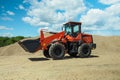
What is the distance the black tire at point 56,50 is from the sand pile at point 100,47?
1035 centimetres

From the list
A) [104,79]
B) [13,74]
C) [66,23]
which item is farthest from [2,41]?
[104,79]

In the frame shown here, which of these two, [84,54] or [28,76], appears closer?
[28,76]

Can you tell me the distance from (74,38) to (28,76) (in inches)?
364

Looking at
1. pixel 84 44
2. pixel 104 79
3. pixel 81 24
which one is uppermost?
pixel 81 24

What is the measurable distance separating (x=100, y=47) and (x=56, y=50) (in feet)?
47.2

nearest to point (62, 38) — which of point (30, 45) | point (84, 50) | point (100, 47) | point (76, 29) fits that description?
point (76, 29)

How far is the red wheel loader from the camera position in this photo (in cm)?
1850

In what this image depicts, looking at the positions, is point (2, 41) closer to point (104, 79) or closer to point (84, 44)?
point (84, 44)

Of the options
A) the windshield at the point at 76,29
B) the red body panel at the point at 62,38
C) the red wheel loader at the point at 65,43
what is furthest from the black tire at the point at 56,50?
the windshield at the point at 76,29

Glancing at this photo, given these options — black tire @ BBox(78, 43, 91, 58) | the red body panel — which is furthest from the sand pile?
black tire @ BBox(78, 43, 91, 58)

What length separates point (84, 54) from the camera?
64.7 feet

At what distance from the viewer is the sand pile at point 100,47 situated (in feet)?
96.3

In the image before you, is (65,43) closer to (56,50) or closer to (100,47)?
(56,50)

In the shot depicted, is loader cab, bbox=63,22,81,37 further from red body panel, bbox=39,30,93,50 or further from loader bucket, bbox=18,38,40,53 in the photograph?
loader bucket, bbox=18,38,40,53
